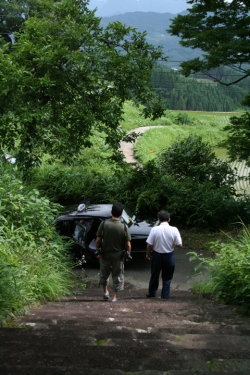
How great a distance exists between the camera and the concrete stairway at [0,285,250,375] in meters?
2.87

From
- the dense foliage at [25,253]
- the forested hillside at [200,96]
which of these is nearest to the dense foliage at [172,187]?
the dense foliage at [25,253]

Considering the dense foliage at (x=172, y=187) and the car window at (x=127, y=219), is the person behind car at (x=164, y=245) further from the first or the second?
the dense foliage at (x=172, y=187)

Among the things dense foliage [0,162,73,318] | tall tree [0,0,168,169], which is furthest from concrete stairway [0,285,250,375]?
tall tree [0,0,168,169]

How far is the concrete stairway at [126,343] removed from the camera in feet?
9.41

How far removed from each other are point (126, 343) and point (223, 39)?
434 inches

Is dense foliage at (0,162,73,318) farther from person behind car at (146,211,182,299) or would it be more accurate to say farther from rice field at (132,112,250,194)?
rice field at (132,112,250,194)

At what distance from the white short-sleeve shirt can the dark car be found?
3090mm

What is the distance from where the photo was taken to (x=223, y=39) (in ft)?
41.5

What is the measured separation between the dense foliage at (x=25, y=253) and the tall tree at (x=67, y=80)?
183 cm

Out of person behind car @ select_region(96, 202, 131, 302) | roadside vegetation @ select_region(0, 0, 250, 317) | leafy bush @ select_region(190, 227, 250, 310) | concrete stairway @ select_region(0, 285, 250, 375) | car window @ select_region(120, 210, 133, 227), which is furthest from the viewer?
car window @ select_region(120, 210, 133, 227)

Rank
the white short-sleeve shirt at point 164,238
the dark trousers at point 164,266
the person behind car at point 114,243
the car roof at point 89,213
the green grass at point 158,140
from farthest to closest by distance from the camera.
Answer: the green grass at point 158,140
the car roof at point 89,213
the dark trousers at point 164,266
the white short-sleeve shirt at point 164,238
the person behind car at point 114,243

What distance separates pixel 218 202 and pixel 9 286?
8.61 meters

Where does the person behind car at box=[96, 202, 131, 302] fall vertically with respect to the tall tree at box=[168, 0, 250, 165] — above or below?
below

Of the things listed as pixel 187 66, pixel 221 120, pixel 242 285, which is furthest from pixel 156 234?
pixel 221 120
